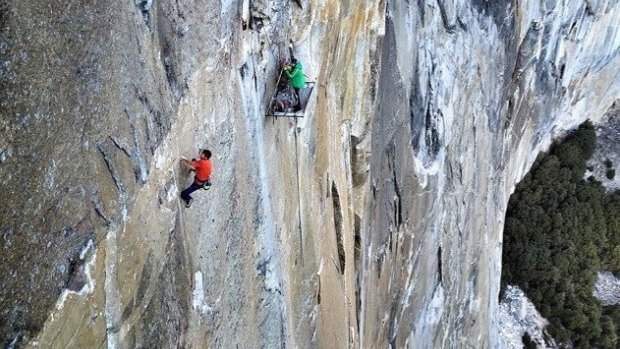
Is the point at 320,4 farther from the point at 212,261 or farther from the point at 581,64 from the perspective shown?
the point at 581,64

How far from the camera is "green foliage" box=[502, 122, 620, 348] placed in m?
26.9

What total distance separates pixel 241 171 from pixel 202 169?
4.11 ft

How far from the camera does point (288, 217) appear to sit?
362 inches

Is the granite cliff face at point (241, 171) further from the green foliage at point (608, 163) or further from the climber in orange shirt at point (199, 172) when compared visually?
the green foliage at point (608, 163)

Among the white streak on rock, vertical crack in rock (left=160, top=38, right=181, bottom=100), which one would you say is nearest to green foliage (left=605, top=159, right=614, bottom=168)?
the white streak on rock

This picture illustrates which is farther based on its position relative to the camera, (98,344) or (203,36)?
(203,36)

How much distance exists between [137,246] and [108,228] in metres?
0.51

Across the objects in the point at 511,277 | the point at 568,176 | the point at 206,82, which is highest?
the point at 206,82

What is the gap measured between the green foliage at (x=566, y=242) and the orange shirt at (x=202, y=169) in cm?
2316

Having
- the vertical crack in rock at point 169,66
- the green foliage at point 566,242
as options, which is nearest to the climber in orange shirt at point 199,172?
the vertical crack in rock at point 169,66

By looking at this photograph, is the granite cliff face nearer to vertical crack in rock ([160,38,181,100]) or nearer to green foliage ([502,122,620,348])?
vertical crack in rock ([160,38,181,100])

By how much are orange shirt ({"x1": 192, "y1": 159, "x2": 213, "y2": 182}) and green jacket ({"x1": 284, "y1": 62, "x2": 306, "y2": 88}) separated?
2524mm

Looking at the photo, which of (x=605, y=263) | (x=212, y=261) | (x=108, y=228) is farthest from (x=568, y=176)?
(x=108, y=228)

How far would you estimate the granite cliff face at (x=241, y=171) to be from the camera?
4.71 meters
